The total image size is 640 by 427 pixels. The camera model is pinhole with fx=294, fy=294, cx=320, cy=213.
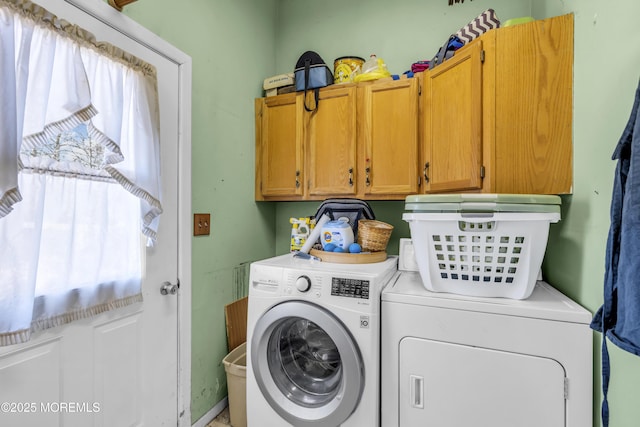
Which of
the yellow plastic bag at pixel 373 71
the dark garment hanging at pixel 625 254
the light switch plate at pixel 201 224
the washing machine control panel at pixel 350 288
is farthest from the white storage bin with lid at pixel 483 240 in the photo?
the light switch plate at pixel 201 224

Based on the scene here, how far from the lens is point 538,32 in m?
1.27

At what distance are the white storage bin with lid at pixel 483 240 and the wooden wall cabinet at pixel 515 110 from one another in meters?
0.24

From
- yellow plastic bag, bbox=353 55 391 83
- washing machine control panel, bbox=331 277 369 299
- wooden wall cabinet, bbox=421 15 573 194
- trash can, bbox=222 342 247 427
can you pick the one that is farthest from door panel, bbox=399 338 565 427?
yellow plastic bag, bbox=353 55 391 83

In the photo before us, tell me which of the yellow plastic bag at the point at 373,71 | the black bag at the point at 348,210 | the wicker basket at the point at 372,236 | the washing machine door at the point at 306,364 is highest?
the yellow plastic bag at the point at 373,71

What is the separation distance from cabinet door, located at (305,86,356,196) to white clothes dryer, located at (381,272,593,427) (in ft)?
3.17

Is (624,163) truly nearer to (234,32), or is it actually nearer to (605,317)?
(605,317)

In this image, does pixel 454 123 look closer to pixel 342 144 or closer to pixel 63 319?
pixel 342 144

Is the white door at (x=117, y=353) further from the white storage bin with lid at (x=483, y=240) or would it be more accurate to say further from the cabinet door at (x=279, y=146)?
the white storage bin with lid at (x=483, y=240)

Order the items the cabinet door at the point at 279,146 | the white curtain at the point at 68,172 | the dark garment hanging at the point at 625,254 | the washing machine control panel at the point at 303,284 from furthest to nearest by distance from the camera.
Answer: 1. the cabinet door at the point at 279,146
2. the washing machine control panel at the point at 303,284
3. the white curtain at the point at 68,172
4. the dark garment hanging at the point at 625,254

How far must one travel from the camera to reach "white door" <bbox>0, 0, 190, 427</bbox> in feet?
3.37

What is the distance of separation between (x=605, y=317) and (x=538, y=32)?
120 cm

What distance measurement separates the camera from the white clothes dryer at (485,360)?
3.31 feet

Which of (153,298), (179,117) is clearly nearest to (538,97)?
(179,117)

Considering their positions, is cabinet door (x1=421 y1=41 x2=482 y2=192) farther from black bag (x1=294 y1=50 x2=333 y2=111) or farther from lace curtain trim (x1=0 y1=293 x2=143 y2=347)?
lace curtain trim (x1=0 y1=293 x2=143 y2=347)
